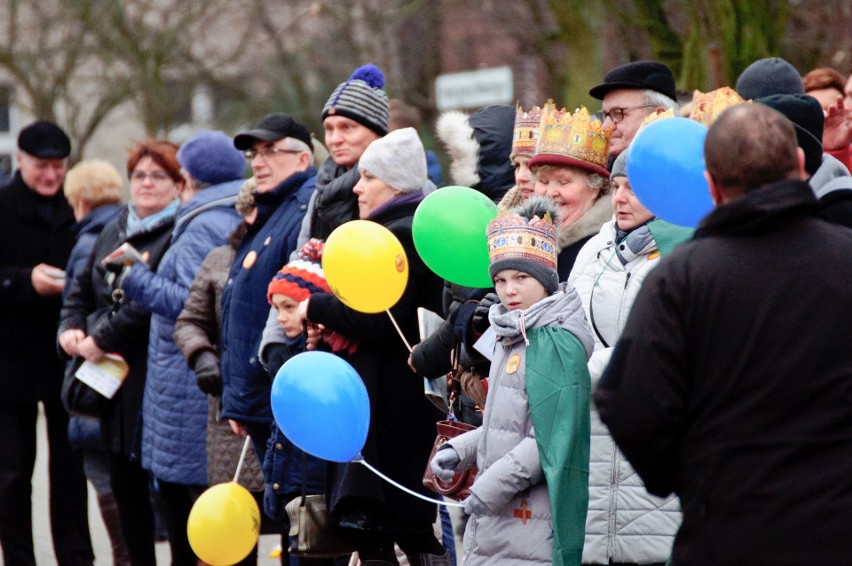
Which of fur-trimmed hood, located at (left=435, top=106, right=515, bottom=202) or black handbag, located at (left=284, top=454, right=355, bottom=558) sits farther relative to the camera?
fur-trimmed hood, located at (left=435, top=106, right=515, bottom=202)

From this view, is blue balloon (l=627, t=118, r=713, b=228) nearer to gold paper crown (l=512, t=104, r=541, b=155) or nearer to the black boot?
gold paper crown (l=512, t=104, r=541, b=155)

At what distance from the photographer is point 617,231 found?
4.66 metres

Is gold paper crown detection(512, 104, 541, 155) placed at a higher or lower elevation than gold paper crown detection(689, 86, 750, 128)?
lower

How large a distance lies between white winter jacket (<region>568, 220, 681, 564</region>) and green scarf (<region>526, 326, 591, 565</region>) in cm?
13

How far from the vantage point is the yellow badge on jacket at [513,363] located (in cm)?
444

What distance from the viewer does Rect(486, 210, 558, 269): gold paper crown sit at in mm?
4508

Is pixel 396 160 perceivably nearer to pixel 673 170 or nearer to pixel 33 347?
pixel 673 170

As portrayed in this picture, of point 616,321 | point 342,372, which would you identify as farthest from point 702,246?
point 342,372

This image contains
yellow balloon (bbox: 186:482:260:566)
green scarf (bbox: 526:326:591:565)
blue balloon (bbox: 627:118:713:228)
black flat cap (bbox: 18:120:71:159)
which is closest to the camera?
blue balloon (bbox: 627:118:713:228)

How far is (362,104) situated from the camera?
6133 millimetres

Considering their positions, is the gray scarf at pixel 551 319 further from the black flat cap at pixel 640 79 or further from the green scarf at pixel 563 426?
the black flat cap at pixel 640 79

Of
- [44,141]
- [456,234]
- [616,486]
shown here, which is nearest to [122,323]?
[44,141]

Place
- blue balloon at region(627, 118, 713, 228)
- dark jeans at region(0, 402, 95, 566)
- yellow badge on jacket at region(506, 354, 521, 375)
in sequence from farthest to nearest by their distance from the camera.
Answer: dark jeans at region(0, 402, 95, 566), yellow badge on jacket at region(506, 354, 521, 375), blue balloon at region(627, 118, 713, 228)

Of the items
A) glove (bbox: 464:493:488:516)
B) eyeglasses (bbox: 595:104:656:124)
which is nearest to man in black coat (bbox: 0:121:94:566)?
eyeglasses (bbox: 595:104:656:124)
